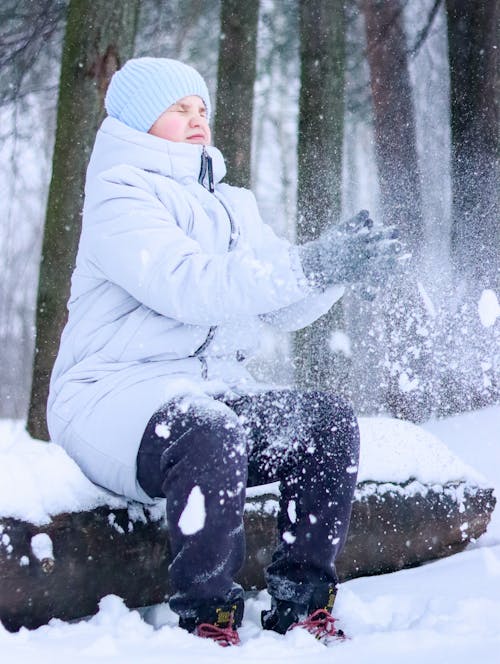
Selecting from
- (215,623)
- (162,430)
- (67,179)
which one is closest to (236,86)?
(67,179)

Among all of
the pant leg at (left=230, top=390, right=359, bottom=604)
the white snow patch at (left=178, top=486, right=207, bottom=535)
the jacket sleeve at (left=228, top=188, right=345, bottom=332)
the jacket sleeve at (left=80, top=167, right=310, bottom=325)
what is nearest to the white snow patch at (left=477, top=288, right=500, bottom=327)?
the jacket sleeve at (left=228, top=188, right=345, bottom=332)

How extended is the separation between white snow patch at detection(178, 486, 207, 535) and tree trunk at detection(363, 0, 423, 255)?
4219 millimetres

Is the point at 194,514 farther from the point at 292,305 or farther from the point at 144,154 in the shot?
the point at 144,154

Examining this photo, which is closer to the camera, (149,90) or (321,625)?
(321,625)

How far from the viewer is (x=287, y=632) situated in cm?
216

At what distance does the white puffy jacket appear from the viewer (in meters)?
2.20

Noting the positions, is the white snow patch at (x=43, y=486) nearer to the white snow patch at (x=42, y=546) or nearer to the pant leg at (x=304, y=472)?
the white snow patch at (x=42, y=546)

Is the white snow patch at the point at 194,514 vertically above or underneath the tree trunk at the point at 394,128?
underneath

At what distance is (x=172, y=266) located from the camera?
7.30 ft

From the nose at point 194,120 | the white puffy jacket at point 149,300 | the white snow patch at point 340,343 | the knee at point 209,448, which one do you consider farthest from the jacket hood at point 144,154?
the white snow patch at point 340,343

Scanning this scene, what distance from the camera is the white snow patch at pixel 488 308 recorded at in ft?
13.3

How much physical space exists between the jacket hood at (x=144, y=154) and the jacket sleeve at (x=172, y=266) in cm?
12

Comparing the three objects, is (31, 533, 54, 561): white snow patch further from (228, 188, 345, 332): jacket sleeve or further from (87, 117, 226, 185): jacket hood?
(87, 117, 226, 185): jacket hood

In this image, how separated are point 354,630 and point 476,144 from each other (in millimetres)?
4459
